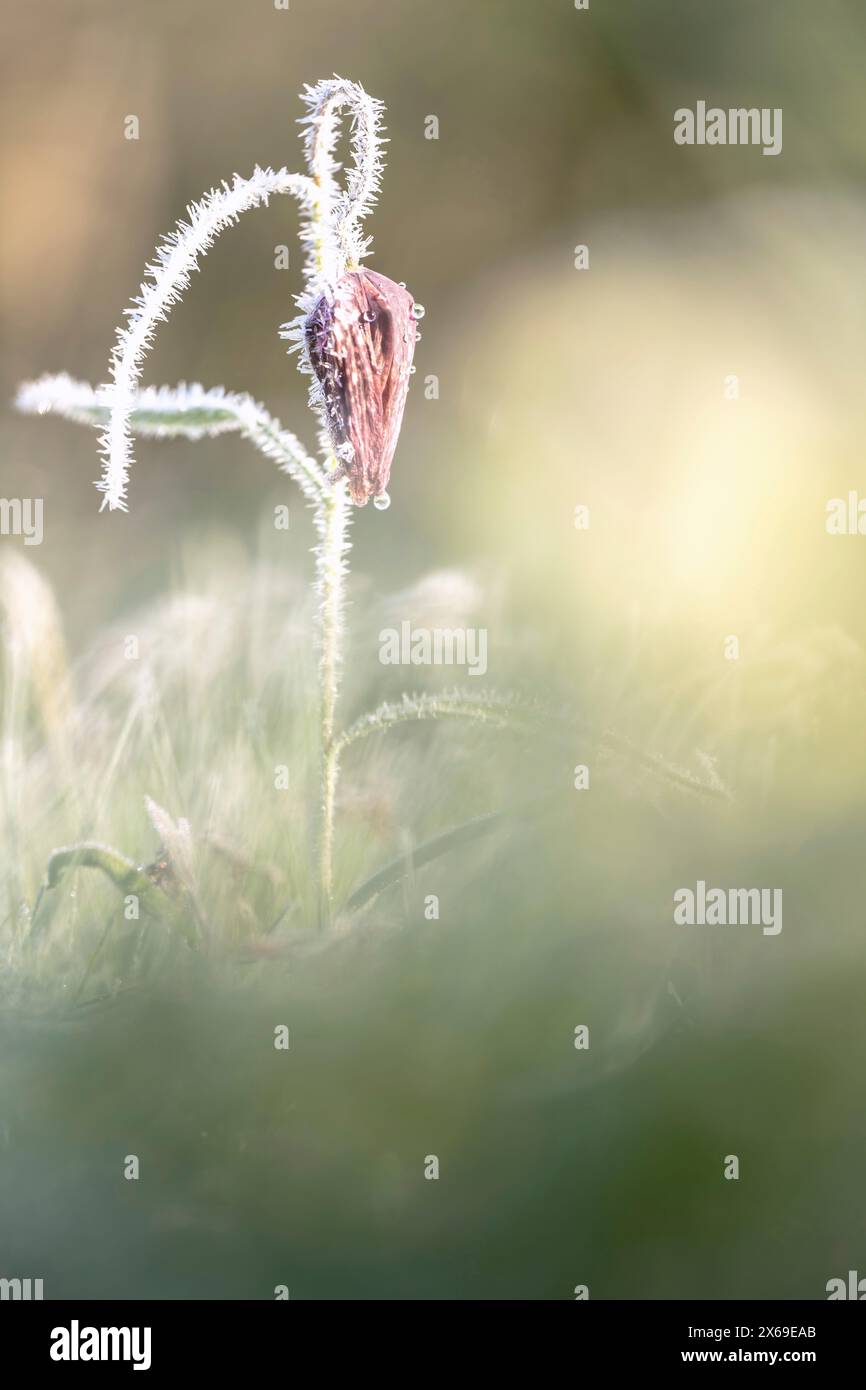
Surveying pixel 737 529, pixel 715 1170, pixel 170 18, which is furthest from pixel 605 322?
pixel 715 1170

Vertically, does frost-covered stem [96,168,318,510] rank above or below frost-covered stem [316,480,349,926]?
above

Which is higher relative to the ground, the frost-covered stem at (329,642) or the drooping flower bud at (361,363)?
the drooping flower bud at (361,363)

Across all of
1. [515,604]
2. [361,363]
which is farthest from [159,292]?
[515,604]

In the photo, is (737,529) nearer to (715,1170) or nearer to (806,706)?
(806,706)
